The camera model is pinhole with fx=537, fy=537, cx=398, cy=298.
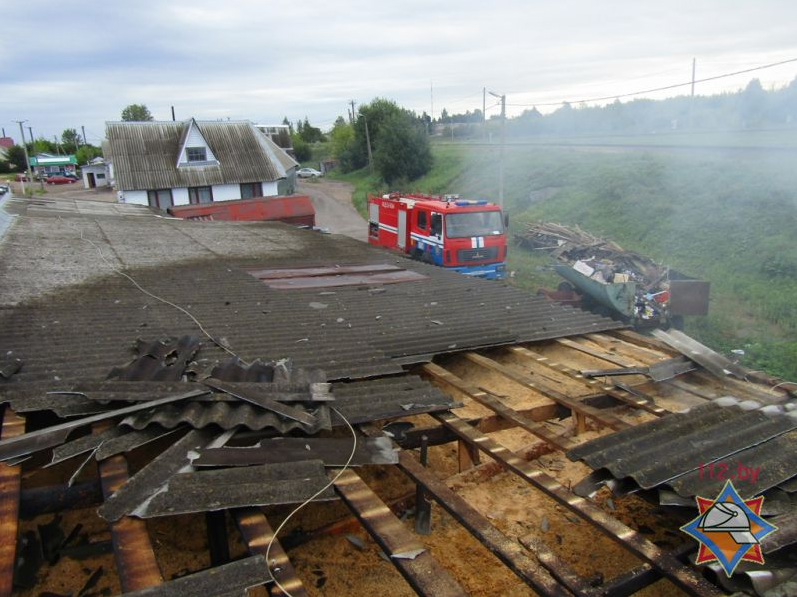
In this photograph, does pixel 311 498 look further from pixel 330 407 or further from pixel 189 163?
pixel 189 163

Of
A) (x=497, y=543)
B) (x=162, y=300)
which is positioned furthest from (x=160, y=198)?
(x=497, y=543)

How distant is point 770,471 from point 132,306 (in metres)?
7.74

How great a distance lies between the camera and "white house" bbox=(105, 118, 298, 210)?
1371 inches

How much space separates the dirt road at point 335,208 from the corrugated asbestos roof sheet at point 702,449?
26863 mm

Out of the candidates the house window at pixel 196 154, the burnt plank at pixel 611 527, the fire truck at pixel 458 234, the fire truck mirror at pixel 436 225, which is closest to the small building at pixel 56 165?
the house window at pixel 196 154

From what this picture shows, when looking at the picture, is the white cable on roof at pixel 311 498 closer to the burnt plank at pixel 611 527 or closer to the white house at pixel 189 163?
the burnt plank at pixel 611 527

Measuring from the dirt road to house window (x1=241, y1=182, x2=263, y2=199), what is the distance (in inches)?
173

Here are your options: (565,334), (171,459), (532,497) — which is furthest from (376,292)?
(171,459)

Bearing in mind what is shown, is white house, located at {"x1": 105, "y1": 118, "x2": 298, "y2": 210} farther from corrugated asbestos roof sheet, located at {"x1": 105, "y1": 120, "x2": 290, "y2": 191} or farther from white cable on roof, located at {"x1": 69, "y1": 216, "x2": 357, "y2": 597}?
white cable on roof, located at {"x1": 69, "y1": 216, "x2": 357, "y2": 597}

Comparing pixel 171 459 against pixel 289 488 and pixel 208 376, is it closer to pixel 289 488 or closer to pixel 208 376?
pixel 289 488

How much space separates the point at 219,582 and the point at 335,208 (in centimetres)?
4153

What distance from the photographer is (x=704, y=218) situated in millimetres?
22750

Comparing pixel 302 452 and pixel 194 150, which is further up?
pixel 194 150

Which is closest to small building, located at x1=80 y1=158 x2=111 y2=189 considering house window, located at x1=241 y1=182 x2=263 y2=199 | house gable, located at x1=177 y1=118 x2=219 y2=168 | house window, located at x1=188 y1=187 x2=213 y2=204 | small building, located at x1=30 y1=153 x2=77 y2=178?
small building, located at x1=30 y1=153 x2=77 y2=178
